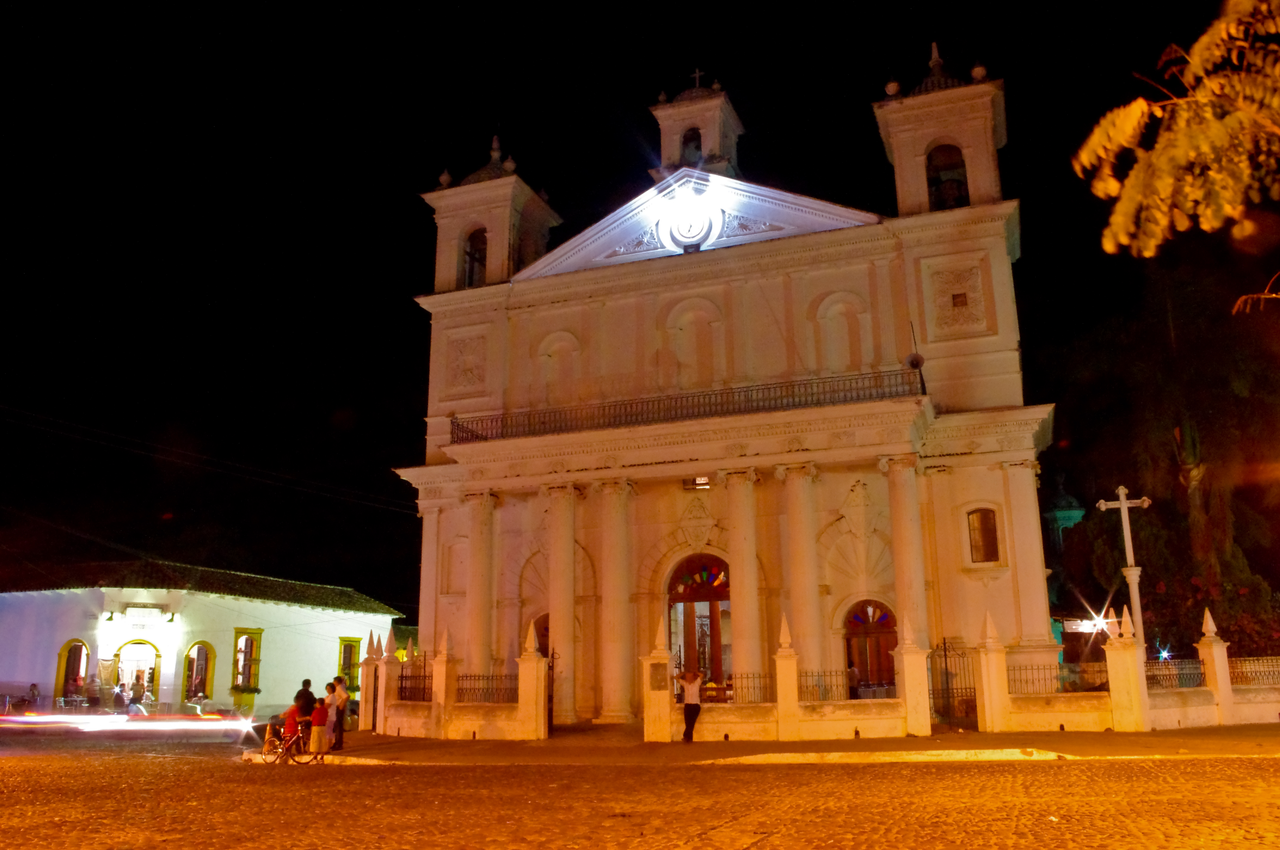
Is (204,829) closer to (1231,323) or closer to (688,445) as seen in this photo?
(688,445)

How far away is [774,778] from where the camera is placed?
41.7ft

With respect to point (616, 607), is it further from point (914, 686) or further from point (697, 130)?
point (697, 130)

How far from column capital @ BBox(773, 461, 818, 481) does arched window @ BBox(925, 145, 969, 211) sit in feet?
24.5

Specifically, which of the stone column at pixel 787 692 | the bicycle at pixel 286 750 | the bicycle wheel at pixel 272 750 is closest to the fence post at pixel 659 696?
the stone column at pixel 787 692

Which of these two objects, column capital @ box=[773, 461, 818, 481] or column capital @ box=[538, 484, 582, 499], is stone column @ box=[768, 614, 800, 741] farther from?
column capital @ box=[538, 484, 582, 499]

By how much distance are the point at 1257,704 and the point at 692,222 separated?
15.8 m

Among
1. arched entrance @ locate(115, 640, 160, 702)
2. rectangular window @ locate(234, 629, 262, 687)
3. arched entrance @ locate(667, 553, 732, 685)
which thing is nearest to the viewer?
arched entrance @ locate(667, 553, 732, 685)

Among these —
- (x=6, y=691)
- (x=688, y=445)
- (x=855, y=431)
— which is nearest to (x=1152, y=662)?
(x=855, y=431)

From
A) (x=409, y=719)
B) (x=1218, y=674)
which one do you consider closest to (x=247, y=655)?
(x=409, y=719)

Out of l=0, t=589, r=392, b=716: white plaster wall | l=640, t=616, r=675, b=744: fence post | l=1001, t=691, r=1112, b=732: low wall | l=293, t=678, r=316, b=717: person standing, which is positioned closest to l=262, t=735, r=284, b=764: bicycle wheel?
l=293, t=678, r=316, b=717: person standing

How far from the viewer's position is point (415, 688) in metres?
22.0

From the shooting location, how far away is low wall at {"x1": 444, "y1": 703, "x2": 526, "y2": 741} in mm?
19312

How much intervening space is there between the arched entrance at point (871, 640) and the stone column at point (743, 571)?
2.34 m

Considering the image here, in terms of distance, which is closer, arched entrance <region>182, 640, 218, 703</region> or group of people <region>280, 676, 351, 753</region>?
group of people <region>280, 676, 351, 753</region>
